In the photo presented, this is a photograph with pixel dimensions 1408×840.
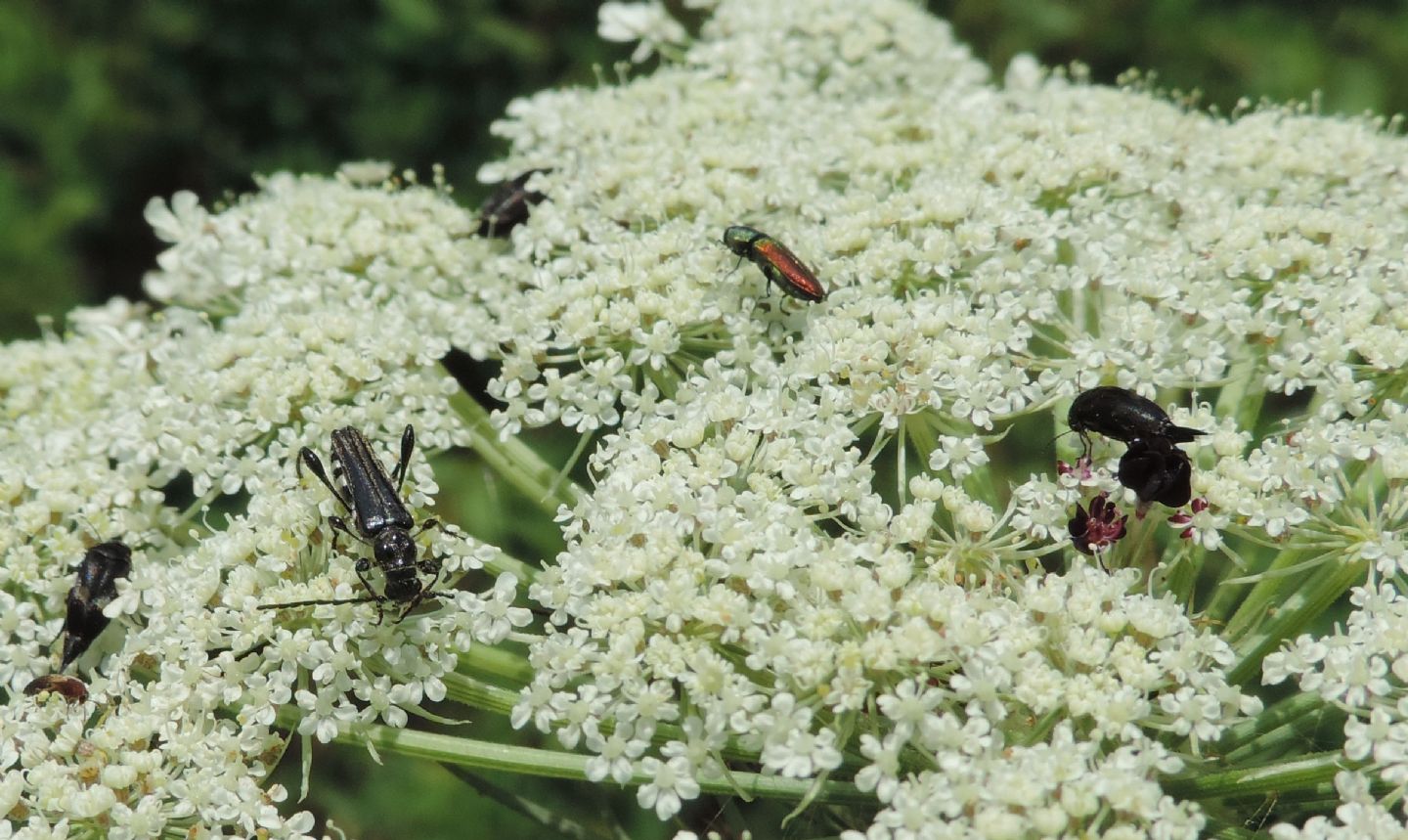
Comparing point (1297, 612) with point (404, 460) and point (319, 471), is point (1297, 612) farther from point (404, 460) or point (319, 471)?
point (319, 471)

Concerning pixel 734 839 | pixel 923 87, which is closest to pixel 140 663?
pixel 734 839

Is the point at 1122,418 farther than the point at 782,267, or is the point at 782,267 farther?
the point at 782,267

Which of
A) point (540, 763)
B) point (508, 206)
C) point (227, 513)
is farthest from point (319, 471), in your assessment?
point (508, 206)

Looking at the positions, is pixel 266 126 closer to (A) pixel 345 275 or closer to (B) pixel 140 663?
(A) pixel 345 275

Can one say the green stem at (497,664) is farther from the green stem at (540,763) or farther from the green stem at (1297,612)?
the green stem at (1297,612)

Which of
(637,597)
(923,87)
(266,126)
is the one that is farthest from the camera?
(266,126)

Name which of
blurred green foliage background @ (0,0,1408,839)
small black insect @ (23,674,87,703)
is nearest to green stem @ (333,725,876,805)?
small black insect @ (23,674,87,703)

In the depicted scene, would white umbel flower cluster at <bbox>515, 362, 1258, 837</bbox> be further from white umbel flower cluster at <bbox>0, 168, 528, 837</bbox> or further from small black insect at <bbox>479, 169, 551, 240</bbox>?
small black insect at <bbox>479, 169, 551, 240</bbox>
